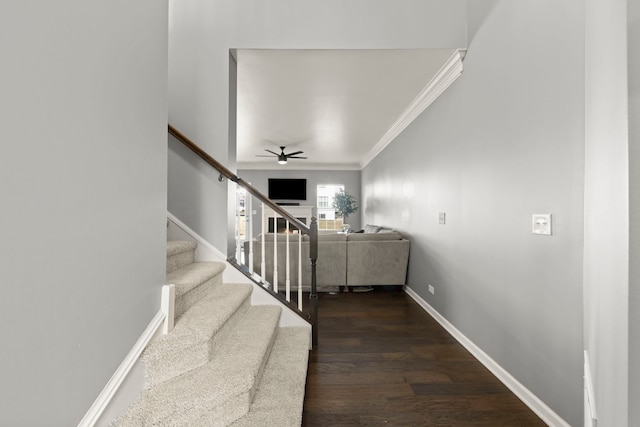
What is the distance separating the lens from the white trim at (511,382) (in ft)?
5.97

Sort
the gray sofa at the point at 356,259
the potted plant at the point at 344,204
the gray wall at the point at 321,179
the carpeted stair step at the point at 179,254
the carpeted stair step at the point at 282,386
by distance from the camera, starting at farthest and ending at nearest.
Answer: the gray wall at the point at 321,179
the potted plant at the point at 344,204
the gray sofa at the point at 356,259
the carpeted stair step at the point at 179,254
the carpeted stair step at the point at 282,386

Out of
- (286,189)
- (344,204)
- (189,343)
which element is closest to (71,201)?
(189,343)

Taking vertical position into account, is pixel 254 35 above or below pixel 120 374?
above

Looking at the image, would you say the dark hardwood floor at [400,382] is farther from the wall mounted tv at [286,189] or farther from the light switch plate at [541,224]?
the wall mounted tv at [286,189]

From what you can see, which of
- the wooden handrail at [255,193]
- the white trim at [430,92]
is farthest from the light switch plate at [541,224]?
the white trim at [430,92]

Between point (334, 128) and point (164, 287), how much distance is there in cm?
437

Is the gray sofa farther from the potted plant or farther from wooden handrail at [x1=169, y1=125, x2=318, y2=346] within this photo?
the potted plant

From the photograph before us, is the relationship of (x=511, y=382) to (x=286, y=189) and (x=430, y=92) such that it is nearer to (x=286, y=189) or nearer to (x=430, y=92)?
(x=430, y=92)

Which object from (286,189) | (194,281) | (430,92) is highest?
(430,92)

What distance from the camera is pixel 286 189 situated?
9477 mm

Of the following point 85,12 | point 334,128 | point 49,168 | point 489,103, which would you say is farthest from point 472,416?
point 334,128

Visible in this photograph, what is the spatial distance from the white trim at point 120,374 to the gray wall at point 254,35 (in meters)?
1.30

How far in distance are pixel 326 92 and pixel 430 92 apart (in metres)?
1.21

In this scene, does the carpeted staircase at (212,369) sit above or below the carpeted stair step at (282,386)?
above
